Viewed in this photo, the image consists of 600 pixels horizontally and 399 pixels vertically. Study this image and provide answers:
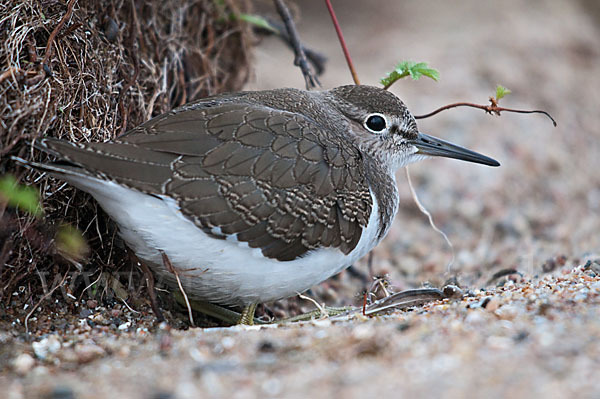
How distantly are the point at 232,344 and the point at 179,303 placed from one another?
1190 millimetres

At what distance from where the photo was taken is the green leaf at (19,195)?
2.78 m

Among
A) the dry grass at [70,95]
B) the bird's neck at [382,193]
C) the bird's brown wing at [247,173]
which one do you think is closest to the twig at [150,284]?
the dry grass at [70,95]

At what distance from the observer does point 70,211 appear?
322 cm

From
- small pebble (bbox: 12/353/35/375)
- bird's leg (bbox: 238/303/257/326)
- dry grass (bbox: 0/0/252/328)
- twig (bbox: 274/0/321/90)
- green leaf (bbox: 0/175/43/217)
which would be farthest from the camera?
twig (bbox: 274/0/321/90)

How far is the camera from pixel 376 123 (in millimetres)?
3951

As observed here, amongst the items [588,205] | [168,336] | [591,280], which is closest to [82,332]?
[168,336]

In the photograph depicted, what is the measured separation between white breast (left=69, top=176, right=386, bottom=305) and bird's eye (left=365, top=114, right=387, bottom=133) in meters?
0.67

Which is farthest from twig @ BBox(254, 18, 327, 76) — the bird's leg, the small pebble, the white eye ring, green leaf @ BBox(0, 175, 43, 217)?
the small pebble

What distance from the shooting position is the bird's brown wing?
3.04m

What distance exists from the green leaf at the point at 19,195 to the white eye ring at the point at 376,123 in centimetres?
195

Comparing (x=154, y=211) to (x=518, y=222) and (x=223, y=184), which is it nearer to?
(x=223, y=184)

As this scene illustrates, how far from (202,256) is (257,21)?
2425 millimetres

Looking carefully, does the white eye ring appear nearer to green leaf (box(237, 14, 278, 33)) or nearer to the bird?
the bird

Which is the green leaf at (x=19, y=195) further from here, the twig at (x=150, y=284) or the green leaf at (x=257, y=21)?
the green leaf at (x=257, y=21)
